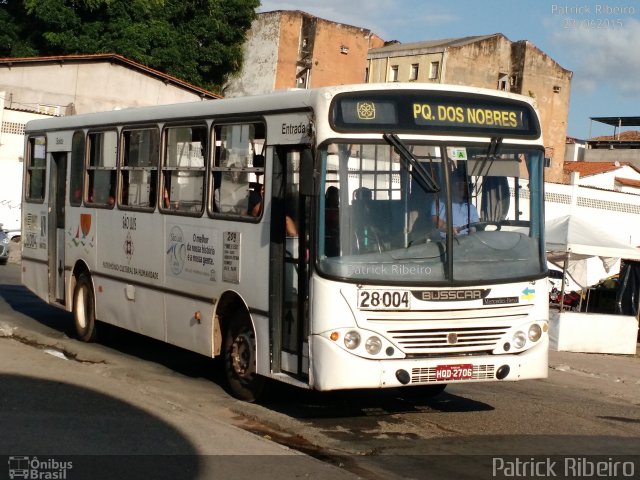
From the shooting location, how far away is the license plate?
8.59m

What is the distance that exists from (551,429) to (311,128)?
11.7 feet

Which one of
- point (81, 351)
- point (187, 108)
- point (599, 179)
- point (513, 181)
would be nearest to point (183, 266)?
point (187, 108)

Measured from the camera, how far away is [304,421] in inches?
365

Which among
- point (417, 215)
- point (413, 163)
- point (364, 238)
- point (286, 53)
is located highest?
point (286, 53)

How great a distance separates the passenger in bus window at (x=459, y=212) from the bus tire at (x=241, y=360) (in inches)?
87.0

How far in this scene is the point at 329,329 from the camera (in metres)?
8.41

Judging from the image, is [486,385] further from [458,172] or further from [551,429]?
[458,172]

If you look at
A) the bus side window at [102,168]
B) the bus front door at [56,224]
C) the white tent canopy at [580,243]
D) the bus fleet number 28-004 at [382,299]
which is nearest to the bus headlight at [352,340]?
the bus fleet number 28-004 at [382,299]

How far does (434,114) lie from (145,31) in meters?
42.8

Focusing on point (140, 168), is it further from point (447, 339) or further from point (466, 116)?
point (447, 339)
